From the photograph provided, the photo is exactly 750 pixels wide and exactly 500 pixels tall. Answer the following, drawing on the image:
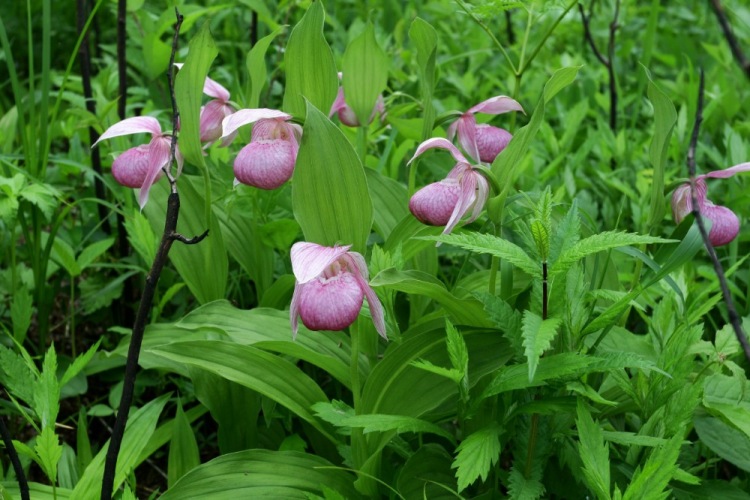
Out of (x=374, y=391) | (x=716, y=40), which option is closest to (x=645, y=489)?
(x=374, y=391)

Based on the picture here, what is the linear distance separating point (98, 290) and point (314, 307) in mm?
962

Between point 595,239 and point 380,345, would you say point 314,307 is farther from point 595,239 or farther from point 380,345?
point 380,345

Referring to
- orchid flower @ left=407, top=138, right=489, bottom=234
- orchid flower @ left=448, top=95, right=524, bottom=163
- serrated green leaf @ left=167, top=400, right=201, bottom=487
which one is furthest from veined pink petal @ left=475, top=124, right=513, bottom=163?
serrated green leaf @ left=167, top=400, right=201, bottom=487

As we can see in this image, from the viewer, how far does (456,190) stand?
1.12 meters

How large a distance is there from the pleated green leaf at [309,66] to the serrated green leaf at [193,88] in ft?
0.41

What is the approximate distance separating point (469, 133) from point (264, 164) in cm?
38

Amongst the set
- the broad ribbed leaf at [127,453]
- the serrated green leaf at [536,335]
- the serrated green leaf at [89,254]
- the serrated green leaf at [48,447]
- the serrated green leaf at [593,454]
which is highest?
the serrated green leaf at [536,335]

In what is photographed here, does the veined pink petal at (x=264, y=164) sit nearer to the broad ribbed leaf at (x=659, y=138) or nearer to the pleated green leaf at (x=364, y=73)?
the pleated green leaf at (x=364, y=73)

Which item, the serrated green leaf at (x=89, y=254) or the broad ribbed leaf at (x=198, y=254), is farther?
the serrated green leaf at (x=89, y=254)

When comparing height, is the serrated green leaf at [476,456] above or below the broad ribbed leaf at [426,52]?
below

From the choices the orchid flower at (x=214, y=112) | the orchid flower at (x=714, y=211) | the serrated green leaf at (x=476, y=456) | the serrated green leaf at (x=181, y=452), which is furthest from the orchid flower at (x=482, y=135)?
the serrated green leaf at (x=181, y=452)

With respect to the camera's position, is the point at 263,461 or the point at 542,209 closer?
the point at 542,209

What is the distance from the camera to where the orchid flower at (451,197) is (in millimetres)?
1110

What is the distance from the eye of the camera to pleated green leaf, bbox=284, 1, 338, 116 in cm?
123
